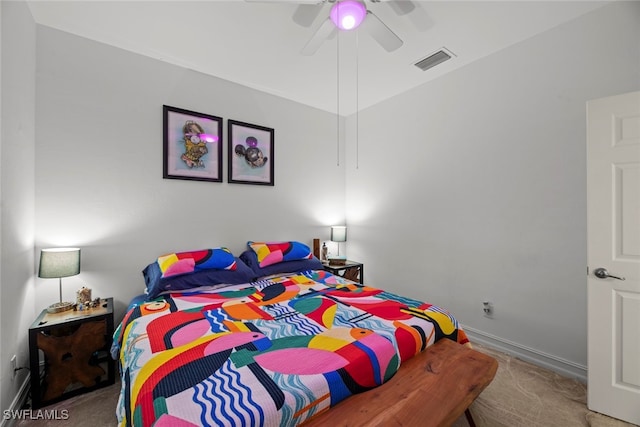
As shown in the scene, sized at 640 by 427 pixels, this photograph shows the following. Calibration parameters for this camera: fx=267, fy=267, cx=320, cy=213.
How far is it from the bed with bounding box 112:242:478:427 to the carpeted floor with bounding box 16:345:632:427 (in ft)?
1.12

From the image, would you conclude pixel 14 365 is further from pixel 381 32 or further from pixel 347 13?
pixel 381 32

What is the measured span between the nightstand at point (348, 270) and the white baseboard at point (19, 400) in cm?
259

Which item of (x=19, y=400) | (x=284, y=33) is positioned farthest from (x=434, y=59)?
(x=19, y=400)

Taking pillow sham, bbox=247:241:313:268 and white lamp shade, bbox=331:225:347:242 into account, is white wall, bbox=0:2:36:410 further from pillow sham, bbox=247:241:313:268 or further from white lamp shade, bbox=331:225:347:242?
white lamp shade, bbox=331:225:347:242

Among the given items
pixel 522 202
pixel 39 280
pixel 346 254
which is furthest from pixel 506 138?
pixel 39 280

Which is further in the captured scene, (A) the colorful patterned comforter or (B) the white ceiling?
(B) the white ceiling

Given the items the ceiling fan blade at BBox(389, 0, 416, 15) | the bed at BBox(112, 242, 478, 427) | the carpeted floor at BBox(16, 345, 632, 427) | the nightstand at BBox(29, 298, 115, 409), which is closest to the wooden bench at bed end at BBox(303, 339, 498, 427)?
the bed at BBox(112, 242, 478, 427)

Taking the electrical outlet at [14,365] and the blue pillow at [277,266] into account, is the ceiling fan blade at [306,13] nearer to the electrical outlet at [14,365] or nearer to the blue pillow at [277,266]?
the blue pillow at [277,266]

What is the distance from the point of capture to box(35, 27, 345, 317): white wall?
2174 mm

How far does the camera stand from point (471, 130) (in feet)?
9.02

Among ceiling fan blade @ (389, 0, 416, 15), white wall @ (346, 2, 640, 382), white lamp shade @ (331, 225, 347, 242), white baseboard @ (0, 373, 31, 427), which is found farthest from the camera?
white lamp shade @ (331, 225, 347, 242)

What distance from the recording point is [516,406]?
181cm

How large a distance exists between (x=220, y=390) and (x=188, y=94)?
110 inches

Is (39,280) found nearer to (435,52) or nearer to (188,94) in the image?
(188,94)
